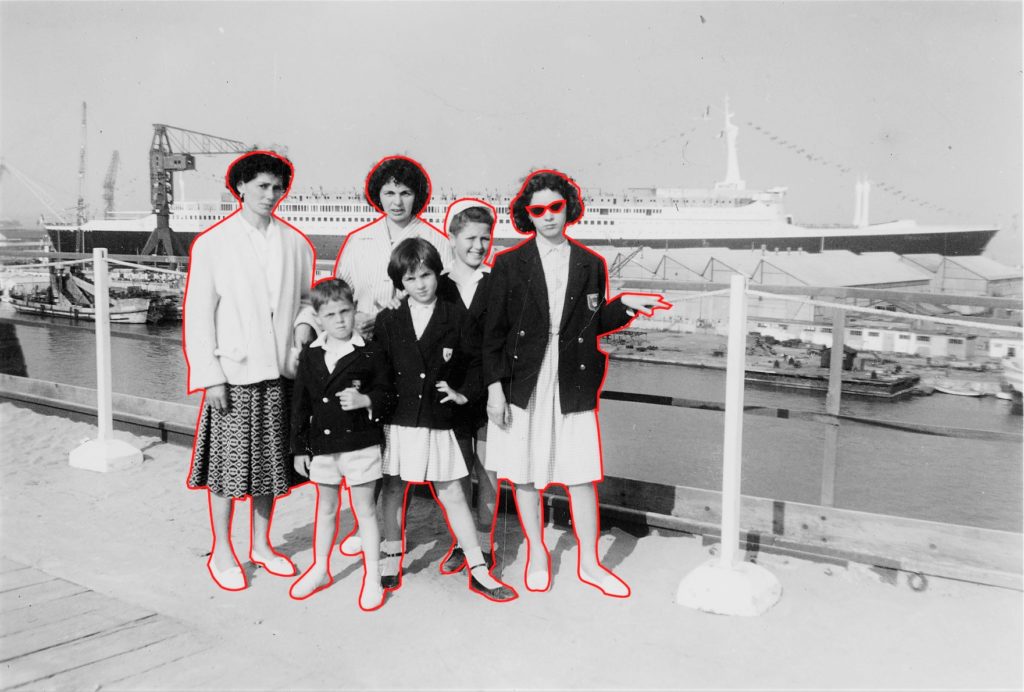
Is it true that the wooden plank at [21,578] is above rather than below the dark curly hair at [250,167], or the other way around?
below

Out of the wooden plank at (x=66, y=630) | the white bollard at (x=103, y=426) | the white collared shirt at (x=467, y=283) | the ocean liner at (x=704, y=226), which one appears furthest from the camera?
the ocean liner at (x=704, y=226)

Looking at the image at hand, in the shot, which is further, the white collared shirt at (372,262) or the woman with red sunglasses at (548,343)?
the white collared shirt at (372,262)

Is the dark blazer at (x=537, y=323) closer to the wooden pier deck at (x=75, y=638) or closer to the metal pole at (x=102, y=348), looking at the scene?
the wooden pier deck at (x=75, y=638)

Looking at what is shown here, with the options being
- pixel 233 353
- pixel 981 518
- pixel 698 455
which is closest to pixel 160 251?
pixel 698 455

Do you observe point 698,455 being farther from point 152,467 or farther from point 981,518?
point 152,467

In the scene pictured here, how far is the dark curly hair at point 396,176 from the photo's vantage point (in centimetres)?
225

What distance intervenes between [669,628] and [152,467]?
8.53 ft

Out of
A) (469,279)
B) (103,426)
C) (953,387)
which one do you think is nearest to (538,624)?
(469,279)

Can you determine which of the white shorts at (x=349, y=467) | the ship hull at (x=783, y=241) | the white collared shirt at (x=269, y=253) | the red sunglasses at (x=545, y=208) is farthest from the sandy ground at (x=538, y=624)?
the ship hull at (x=783, y=241)

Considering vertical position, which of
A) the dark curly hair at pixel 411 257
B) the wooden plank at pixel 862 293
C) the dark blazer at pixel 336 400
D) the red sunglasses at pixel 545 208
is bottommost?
the dark blazer at pixel 336 400

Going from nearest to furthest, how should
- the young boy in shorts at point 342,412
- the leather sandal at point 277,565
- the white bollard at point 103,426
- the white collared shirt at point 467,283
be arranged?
the young boy in shorts at point 342,412 → the white collared shirt at point 467,283 → the leather sandal at point 277,565 → the white bollard at point 103,426

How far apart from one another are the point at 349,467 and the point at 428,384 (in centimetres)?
31

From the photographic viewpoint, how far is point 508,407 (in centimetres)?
215

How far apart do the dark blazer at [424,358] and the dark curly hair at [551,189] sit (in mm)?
327
